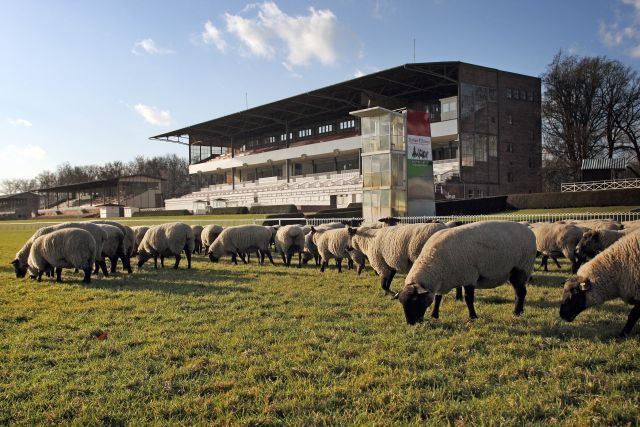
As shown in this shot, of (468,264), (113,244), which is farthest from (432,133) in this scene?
(468,264)

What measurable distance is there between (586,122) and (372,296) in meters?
44.9

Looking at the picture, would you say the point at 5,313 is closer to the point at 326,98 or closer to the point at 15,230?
the point at 15,230

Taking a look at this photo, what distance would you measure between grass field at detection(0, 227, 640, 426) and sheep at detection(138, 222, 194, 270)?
5.83 metres

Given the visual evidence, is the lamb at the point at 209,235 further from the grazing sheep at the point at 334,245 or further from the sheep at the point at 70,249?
the sheep at the point at 70,249

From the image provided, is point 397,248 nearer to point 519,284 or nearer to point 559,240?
point 519,284

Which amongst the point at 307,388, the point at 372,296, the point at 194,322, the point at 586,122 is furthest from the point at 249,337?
the point at 586,122

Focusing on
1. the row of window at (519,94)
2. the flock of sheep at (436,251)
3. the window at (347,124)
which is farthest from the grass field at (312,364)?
the window at (347,124)

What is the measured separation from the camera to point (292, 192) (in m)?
58.3

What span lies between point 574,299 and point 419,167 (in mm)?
21771

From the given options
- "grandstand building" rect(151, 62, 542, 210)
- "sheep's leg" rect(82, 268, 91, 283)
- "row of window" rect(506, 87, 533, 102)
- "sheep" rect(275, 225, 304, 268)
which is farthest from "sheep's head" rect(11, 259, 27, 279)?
"row of window" rect(506, 87, 533, 102)

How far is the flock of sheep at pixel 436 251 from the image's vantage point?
21.8ft

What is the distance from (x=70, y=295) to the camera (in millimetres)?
10195

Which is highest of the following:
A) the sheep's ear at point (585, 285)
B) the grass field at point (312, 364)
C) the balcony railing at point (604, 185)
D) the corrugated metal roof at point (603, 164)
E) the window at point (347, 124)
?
the window at point (347, 124)

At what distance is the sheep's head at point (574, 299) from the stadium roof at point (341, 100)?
35738 millimetres
